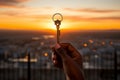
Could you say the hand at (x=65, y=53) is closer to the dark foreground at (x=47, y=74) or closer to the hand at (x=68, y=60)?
the hand at (x=68, y=60)

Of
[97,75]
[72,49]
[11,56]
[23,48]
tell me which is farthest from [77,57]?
[23,48]

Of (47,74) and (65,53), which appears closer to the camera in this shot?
(65,53)

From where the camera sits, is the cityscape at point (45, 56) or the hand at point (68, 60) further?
the cityscape at point (45, 56)

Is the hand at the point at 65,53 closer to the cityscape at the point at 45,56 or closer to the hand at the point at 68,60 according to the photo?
the hand at the point at 68,60

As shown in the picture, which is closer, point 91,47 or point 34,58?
point 34,58

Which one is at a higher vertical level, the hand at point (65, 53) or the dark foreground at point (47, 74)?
the hand at point (65, 53)

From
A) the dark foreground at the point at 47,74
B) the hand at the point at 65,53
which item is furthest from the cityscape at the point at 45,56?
the hand at the point at 65,53

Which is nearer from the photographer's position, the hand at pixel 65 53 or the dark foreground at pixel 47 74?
the hand at pixel 65 53

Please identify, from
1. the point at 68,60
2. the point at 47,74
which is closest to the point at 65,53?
the point at 68,60

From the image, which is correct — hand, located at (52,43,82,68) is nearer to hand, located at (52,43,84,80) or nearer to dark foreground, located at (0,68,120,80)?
hand, located at (52,43,84,80)

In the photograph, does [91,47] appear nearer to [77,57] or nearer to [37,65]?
[37,65]

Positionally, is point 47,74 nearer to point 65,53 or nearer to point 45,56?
point 45,56
